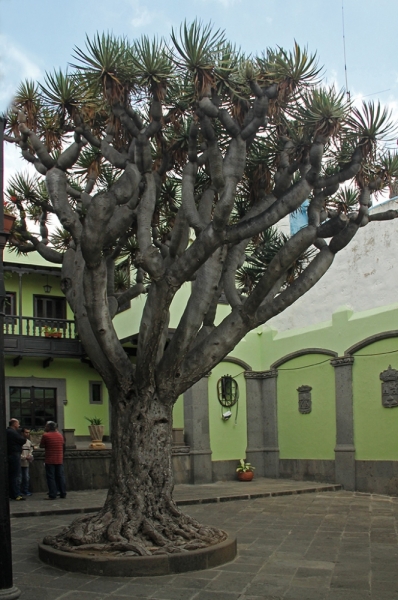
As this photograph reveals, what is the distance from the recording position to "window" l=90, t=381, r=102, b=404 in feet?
72.9

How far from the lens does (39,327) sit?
21.0 m

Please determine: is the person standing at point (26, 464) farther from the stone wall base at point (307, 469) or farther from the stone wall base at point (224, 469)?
the stone wall base at point (307, 469)

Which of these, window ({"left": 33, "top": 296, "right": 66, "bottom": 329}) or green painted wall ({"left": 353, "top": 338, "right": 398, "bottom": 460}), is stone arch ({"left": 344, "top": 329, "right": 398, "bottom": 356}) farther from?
window ({"left": 33, "top": 296, "right": 66, "bottom": 329})

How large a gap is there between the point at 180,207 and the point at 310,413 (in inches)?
404

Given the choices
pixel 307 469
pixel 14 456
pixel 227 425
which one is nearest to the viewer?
pixel 14 456

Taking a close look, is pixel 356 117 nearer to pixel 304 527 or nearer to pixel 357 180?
pixel 357 180

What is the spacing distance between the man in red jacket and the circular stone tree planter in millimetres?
5962

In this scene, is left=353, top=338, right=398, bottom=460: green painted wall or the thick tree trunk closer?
the thick tree trunk

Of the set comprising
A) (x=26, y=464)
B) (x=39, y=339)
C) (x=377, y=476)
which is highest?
(x=39, y=339)

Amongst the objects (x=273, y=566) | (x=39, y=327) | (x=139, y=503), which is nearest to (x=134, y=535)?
(x=139, y=503)

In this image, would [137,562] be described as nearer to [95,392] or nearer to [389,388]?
[389,388]

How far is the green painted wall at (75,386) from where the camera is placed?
69.4 feet

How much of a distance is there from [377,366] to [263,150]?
24.9ft

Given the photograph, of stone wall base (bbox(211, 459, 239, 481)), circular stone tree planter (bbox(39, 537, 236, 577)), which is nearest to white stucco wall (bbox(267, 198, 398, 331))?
stone wall base (bbox(211, 459, 239, 481))
